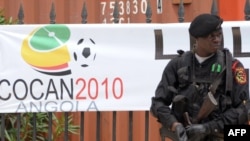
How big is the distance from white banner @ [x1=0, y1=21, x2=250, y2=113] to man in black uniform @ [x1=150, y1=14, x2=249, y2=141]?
1.29 meters

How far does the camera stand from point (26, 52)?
17.5ft

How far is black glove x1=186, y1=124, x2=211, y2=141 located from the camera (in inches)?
149

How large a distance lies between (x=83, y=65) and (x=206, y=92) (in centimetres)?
165

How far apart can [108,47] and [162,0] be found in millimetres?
1564

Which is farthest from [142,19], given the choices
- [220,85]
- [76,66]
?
[220,85]

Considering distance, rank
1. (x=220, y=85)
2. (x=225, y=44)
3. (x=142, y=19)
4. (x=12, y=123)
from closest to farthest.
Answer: (x=220, y=85)
(x=225, y=44)
(x=12, y=123)
(x=142, y=19)

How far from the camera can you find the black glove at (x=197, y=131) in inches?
149

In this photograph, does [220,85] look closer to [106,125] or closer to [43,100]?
[43,100]

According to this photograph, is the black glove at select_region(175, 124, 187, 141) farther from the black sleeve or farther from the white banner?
the white banner

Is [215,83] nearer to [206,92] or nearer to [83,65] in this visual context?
[206,92]

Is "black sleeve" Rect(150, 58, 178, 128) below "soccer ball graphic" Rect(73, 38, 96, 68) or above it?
below

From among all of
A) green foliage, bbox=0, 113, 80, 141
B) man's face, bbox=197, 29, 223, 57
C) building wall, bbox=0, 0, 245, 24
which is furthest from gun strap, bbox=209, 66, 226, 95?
green foliage, bbox=0, 113, 80, 141

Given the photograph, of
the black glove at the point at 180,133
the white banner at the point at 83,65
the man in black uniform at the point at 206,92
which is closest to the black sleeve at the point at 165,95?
the man in black uniform at the point at 206,92

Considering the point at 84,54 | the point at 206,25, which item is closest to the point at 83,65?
the point at 84,54
